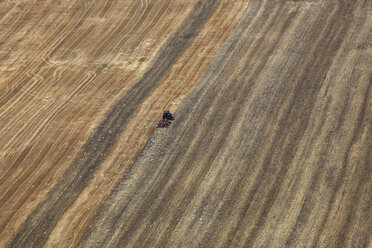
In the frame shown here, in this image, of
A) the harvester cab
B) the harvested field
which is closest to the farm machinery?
the harvester cab

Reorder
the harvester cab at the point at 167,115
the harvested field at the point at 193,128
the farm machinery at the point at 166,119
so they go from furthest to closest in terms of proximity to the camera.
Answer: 1. the harvester cab at the point at 167,115
2. the farm machinery at the point at 166,119
3. the harvested field at the point at 193,128

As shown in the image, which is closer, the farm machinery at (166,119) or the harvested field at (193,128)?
the harvested field at (193,128)

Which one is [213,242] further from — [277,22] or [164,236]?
[277,22]

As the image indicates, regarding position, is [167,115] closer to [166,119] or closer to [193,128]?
[166,119]

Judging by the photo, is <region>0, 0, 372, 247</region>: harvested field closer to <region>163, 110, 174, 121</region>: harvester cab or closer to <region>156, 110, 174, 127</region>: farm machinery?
<region>156, 110, 174, 127</region>: farm machinery

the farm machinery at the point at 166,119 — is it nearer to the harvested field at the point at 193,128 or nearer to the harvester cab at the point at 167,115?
the harvester cab at the point at 167,115

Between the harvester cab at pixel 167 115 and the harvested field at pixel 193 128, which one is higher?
the harvester cab at pixel 167 115

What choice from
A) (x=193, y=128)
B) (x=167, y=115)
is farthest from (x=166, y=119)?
(x=193, y=128)

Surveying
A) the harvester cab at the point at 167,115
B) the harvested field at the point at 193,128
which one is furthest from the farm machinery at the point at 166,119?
the harvested field at the point at 193,128
